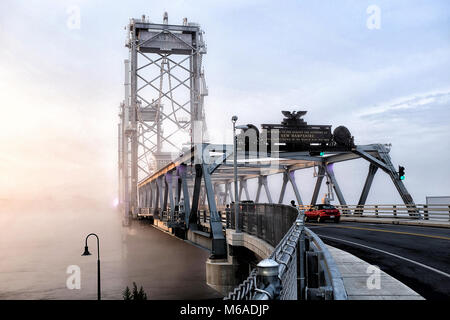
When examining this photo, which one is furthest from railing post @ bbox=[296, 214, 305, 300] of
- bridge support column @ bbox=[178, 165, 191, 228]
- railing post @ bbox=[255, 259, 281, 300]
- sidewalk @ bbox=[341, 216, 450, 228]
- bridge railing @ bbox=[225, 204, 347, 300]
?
bridge support column @ bbox=[178, 165, 191, 228]

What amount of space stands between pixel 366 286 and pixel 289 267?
4.56 metres

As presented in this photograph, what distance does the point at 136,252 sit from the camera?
8862 centimetres

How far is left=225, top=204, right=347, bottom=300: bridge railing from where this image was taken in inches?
143

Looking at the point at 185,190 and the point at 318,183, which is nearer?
the point at 185,190

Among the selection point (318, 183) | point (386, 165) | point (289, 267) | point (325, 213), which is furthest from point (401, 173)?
point (289, 267)

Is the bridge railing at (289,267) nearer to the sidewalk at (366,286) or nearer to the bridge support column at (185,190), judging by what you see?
the sidewalk at (366,286)

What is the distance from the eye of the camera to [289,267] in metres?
5.16

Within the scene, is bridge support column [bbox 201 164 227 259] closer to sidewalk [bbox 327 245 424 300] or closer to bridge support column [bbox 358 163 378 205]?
sidewalk [bbox 327 245 424 300]

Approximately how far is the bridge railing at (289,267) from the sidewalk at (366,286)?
515mm

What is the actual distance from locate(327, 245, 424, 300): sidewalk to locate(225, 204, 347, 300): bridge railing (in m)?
0.52

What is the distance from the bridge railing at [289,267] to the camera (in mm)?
3620

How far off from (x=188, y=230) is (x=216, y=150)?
403 inches

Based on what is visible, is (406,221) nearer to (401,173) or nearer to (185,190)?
(401,173)
